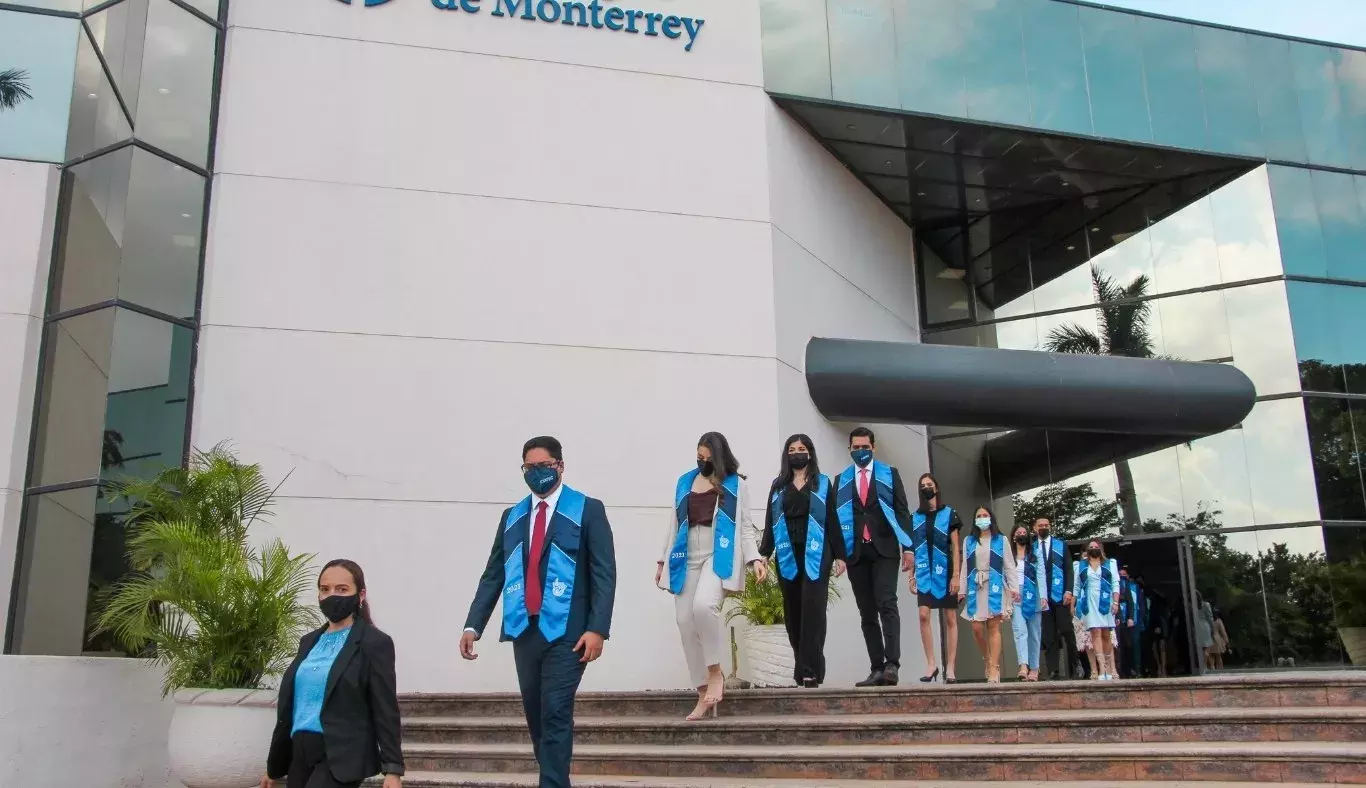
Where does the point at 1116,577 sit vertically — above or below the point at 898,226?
below

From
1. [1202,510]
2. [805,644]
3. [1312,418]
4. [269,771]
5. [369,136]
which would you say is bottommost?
[269,771]

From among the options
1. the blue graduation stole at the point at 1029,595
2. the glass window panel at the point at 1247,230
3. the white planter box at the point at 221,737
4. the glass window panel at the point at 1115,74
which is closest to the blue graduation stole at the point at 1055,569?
the blue graduation stole at the point at 1029,595

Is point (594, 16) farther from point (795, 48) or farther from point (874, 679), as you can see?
point (874, 679)

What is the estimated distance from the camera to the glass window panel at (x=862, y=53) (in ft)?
48.1

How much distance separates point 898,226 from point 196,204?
32.2ft

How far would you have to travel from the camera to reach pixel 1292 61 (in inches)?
677

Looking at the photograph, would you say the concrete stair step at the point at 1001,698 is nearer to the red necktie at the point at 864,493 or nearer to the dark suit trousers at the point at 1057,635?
the red necktie at the point at 864,493

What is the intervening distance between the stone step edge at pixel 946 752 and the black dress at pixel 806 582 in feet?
4.30

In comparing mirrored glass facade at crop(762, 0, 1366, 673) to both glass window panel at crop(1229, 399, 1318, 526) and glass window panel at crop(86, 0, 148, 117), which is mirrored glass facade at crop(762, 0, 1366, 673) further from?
glass window panel at crop(86, 0, 148, 117)

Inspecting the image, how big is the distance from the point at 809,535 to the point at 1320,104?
12909mm

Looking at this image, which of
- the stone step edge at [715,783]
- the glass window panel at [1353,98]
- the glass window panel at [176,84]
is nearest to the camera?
the stone step edge at [715,783]

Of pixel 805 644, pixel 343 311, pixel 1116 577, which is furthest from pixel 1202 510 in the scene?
pixel 343 311

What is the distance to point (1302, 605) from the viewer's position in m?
15.6

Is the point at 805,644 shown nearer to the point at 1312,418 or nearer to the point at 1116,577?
the point at 1116,577
